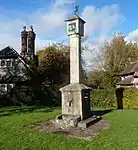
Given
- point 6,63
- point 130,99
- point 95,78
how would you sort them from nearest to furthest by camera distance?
point 130,99
point 6,63
point 95,78

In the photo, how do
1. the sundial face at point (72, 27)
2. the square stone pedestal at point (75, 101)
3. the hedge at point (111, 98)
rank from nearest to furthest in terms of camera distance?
1. the square stone pedestal at point (75, 101)
2. the sundial face at point (72, 27)
3. the hedge at point (111, 98)

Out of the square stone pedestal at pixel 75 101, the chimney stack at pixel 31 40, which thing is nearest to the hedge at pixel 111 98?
the square stone pedestal at pixel 75 101

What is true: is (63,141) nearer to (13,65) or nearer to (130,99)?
(130,99)

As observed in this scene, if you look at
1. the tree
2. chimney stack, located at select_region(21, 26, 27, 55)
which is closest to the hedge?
chimney stack, located at select_region(21, 26, 27, 55)

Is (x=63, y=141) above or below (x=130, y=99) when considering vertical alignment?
below

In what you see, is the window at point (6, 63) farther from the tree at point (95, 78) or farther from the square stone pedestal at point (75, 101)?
the square stone pedestal at point (75, 101)

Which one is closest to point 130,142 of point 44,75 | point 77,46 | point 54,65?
point 77,46

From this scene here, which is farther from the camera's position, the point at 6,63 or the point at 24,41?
the point at 24,41

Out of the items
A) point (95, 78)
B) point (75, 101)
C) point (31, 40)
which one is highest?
point (31, 40)

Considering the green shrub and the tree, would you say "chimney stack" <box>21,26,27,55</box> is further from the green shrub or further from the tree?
the green shrub

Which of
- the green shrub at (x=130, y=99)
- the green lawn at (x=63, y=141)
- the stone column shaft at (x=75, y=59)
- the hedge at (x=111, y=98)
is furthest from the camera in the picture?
the hedge at (x=111, y=98)

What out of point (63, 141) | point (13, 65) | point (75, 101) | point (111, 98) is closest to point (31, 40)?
point (13, 65)

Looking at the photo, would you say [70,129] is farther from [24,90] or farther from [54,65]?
[54,65]

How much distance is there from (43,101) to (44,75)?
9.83 m
